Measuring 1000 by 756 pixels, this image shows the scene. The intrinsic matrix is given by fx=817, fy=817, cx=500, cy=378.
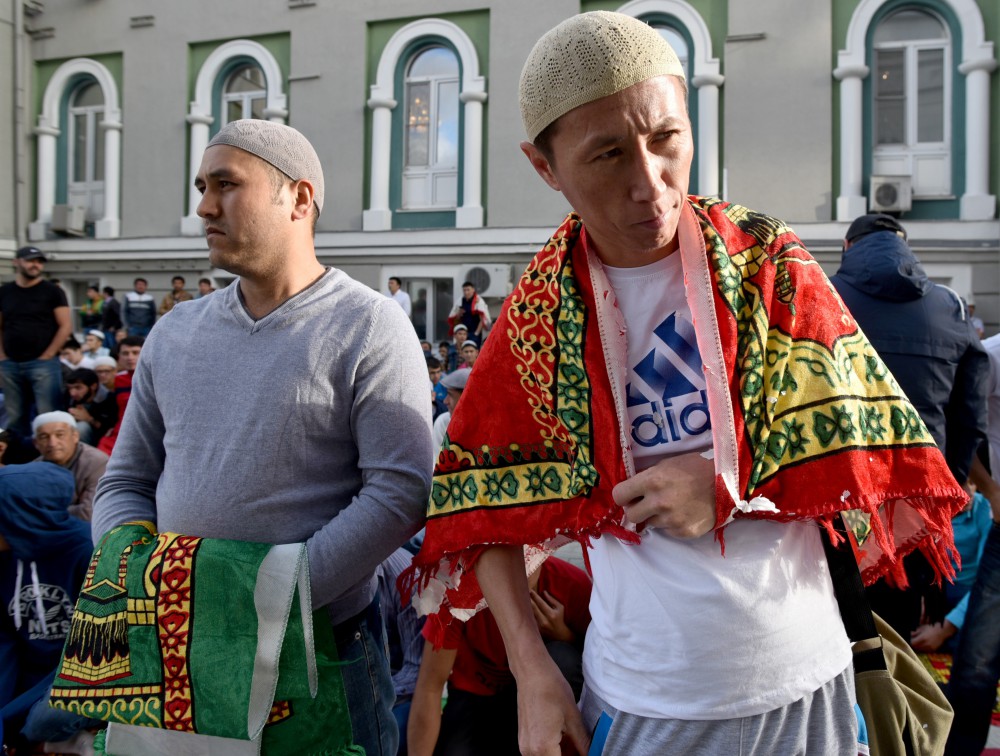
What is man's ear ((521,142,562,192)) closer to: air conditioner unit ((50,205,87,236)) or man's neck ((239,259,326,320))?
man's neck ((239,259,326,320))

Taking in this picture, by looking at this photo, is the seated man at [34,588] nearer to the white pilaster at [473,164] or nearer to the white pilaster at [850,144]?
the white pilaster at [473,164]

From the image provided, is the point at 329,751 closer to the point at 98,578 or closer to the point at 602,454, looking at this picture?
the point at 98,578

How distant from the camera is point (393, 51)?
12.7m

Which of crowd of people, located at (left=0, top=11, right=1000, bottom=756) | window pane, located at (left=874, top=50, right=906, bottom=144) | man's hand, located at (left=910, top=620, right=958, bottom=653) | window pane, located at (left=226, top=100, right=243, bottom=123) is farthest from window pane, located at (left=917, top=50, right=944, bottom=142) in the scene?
crowd of people, located at (left=0, top=11, right=1000, bottom=756)

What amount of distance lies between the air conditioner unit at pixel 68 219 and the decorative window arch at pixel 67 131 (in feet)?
0.87

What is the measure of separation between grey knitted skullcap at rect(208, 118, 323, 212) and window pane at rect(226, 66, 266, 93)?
13284mm

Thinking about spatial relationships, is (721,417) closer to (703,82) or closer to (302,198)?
(302,198)

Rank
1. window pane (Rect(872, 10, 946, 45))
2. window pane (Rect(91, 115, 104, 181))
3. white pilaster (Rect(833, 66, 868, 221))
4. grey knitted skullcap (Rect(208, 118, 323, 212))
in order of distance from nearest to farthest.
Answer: grey knitted skullcap (Rect(208, 118, 323, 212))
white pilaster (Rect(833, 66, 868, 221))
window pane (Rect(872, 10, 946, 45))
window pane (Rect(91, 115, 104, 181))

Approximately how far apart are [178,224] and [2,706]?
461 inches

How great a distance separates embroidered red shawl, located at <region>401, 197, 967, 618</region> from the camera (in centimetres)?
121

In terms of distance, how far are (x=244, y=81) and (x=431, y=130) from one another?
3524 millimetres

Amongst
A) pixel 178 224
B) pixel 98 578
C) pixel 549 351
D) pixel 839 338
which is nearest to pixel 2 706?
pixel 98 578

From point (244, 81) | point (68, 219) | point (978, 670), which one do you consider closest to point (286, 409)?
point (978, 670)

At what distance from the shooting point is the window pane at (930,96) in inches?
435
